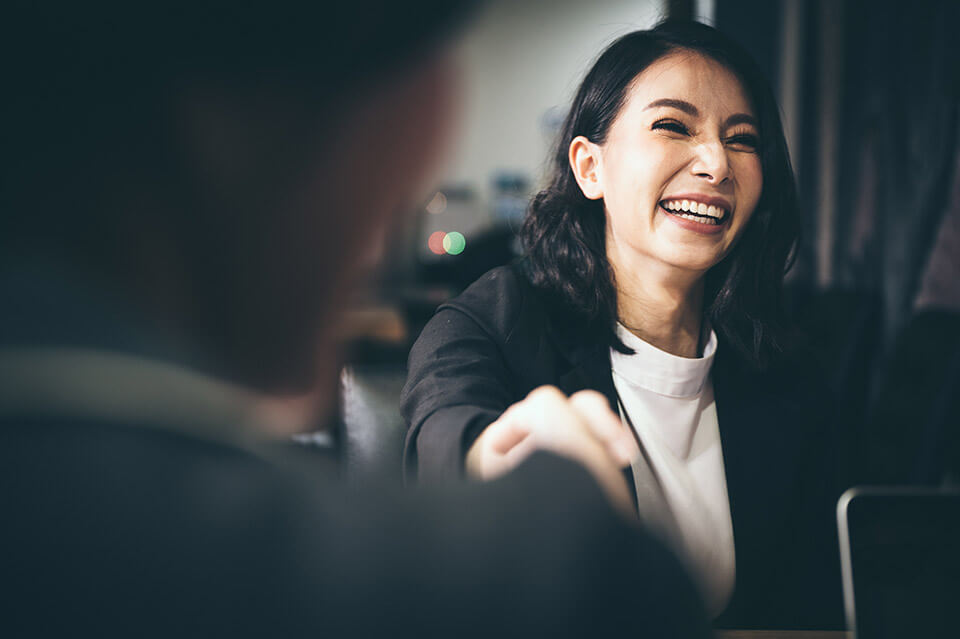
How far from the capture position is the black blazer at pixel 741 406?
0.65 meters

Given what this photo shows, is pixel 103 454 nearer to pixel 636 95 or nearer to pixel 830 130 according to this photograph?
pixel 636 95

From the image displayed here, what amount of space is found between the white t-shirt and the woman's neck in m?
0.02

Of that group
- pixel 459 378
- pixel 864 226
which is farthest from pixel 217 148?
pixel 864 226

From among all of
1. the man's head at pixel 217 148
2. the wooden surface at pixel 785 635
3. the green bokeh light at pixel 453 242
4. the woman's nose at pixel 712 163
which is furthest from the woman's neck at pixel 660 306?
the green bokeh light at pixel 453 242

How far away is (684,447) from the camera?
717 mm

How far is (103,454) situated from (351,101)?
0.17m

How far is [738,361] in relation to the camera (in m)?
0.79

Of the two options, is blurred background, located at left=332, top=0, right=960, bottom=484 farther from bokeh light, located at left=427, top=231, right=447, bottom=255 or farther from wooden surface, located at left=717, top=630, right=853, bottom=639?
bokeh light, located at left=427, top=231, right=447, bottom=255

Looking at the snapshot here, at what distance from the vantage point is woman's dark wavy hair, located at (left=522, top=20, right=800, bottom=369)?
2.29 feet

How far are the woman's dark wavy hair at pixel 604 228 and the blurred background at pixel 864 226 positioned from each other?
0.07 m

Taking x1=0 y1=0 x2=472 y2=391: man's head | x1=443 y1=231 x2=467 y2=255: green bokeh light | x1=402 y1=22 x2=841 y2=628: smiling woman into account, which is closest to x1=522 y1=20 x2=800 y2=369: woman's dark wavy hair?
x1=402 y1=22 x2=841 y2=628: smiling woman

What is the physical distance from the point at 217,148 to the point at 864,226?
6.33 feet

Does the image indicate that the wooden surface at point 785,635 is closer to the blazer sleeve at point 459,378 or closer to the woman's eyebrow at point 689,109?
the blazer sleeve at point 459,378

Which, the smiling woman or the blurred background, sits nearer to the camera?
the smiling woman
